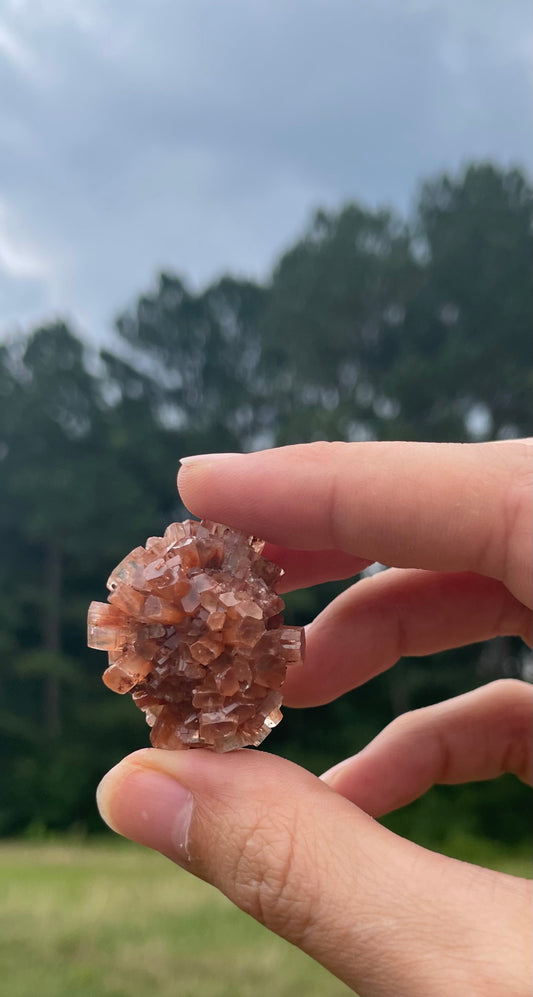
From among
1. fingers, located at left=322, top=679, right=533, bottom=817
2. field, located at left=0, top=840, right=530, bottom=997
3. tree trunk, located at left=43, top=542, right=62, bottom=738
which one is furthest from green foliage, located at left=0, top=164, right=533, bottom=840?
fingers, located at left=322, top=679, right=533, bottom=817

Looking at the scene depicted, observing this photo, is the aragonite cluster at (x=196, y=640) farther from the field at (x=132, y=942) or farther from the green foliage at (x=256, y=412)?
the green foliage at (x=256, y=412)

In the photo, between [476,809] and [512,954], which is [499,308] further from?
[512,954]

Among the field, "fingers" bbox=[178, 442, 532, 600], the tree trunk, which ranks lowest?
the field

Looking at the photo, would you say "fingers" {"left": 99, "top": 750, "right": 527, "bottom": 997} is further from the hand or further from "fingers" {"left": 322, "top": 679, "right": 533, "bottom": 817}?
"fingers" {"left": 322, "top": 679, "right": 533, "bottom": 817}

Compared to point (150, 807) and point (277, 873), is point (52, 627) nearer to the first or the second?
point (150, 807)

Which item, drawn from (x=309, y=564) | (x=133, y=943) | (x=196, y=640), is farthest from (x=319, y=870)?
(x=133, y=943)

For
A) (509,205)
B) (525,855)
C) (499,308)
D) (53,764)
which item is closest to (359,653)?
(525,855)

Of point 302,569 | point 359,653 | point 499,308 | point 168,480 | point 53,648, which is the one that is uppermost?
point 499,308
